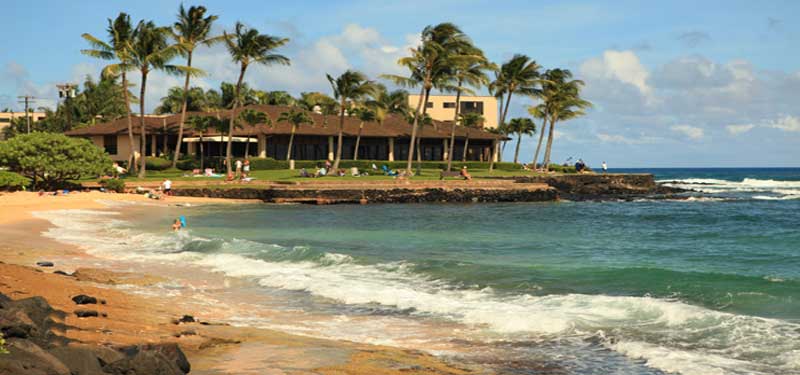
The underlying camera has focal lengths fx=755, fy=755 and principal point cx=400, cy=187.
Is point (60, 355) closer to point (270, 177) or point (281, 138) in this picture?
point (270, 177)

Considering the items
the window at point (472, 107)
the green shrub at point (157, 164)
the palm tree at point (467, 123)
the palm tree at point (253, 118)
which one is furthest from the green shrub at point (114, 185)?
the window at point (472, 107)

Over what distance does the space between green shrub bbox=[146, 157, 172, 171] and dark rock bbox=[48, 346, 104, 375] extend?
51.8 meters

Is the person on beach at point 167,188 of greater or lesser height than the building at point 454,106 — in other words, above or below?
below

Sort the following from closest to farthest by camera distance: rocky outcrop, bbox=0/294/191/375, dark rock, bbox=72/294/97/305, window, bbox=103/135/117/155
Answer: rocky outcrop, bbox=0/294/191/375
dark rock, bbox=72/294/97/305
window, bbox=103/135/117/155

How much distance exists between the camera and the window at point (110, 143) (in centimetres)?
6306

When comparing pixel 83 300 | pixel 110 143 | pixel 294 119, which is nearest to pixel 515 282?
pixel 83 300

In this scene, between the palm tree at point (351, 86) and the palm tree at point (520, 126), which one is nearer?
the palm tree at point (351, 86)

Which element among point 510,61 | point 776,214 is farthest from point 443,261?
point 510,61

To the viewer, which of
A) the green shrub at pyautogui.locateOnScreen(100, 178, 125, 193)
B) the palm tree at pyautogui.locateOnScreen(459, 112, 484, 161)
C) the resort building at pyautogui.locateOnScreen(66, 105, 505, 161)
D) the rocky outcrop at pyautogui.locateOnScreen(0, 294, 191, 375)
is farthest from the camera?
the palm tree at pyautogui.locateOnScreen(459, 112, 484, 161)

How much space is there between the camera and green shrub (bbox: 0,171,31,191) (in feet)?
133

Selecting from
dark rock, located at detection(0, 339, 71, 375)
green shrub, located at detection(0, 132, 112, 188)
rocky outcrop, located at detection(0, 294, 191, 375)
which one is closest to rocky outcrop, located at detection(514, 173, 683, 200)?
green shrub, located at detection(0, 132, 112, 188)

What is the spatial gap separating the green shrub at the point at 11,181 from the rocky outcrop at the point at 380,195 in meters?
8.45

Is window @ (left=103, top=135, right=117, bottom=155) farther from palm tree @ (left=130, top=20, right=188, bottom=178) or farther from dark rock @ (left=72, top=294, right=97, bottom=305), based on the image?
dark rock @ (left=72, top=294, right=97, bottom=305)

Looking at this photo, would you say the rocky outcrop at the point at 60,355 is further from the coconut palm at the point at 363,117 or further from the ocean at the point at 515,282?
the coconut palm at the point at 363,117
